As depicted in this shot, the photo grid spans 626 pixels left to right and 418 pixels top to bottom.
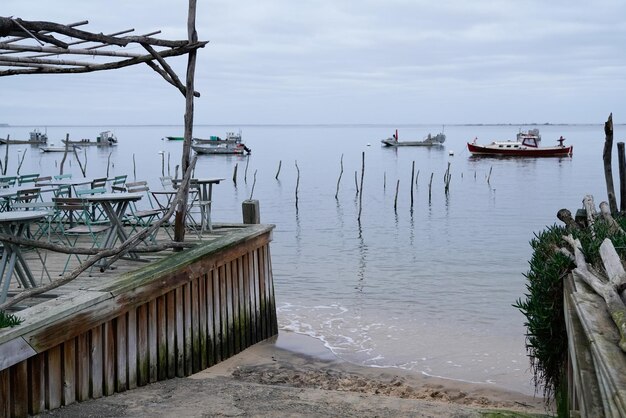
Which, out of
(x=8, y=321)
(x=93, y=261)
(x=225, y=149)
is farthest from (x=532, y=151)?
(x=8, y=321)

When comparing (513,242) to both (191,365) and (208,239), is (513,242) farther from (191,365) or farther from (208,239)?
(191,365)

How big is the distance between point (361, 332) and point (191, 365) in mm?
4953

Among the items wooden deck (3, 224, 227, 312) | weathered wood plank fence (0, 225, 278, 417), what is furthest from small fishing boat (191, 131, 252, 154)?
weathered wood plank fence (0, 225, 278, 417)

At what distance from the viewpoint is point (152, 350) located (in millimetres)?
6992

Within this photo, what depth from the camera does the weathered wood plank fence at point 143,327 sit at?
17.4ft

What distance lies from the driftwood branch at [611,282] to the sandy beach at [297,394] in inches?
72.2

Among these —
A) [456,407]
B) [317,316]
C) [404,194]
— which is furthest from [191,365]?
[404,194]

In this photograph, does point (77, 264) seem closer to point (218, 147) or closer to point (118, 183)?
point (118, 183)

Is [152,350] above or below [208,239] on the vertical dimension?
below

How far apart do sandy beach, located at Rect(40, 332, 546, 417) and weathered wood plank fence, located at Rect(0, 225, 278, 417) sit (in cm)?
16

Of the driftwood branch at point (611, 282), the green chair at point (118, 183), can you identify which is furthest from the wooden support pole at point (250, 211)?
the driftwood branch at point (611, 282)

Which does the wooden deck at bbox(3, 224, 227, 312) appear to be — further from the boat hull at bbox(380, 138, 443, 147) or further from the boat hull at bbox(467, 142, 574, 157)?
the boat hull at bbox(380, 138, 443, 147)

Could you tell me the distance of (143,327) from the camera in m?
6.79

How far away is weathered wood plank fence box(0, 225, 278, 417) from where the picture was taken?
531 centimetres
